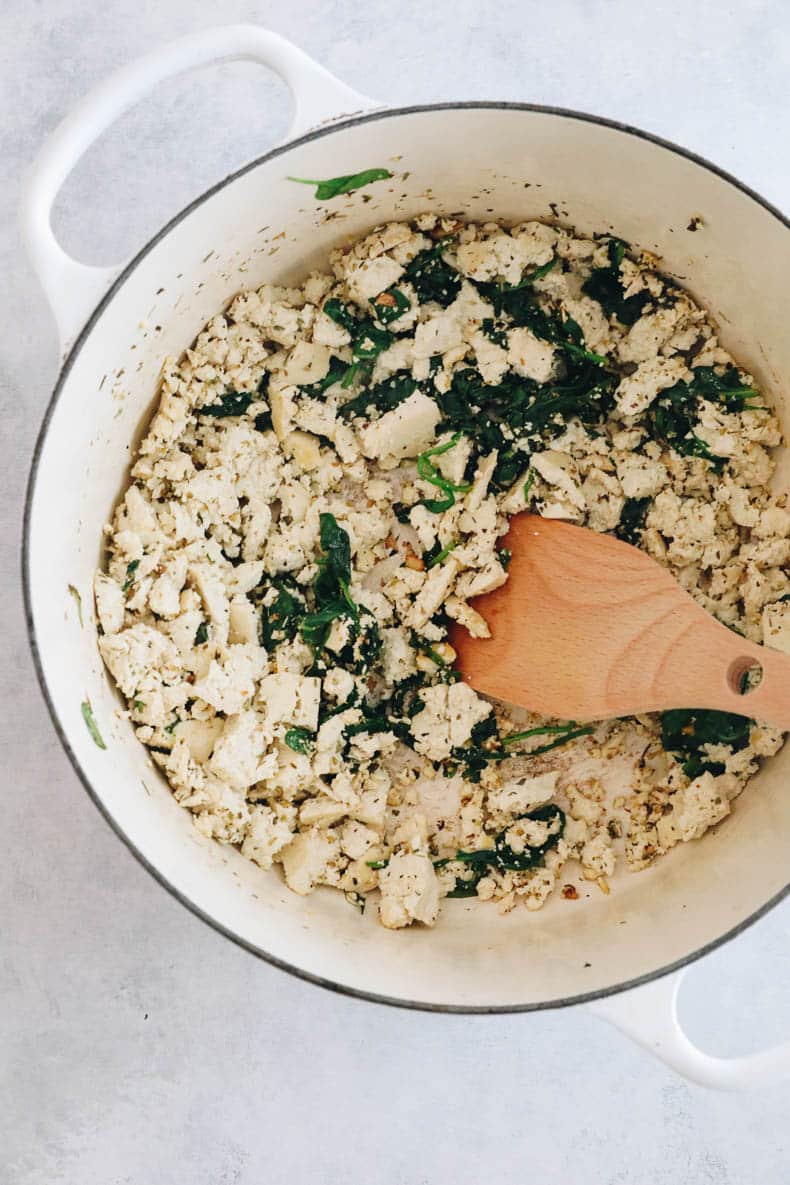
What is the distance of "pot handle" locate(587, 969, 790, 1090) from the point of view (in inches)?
56.4

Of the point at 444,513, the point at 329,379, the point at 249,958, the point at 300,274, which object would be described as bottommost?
the point at 249,958

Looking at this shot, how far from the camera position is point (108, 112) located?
4.55ft

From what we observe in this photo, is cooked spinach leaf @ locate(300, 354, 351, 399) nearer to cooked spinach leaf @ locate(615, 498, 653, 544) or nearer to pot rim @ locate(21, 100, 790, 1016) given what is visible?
pot rim @ locate(21, 100, 790, 1016)

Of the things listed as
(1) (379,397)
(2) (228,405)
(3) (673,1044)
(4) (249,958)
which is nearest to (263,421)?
(2) (228,405)

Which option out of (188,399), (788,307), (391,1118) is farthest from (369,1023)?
(788,307)

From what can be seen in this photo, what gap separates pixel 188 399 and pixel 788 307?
931 mm

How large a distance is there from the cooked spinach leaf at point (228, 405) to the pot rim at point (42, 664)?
1.10 ft

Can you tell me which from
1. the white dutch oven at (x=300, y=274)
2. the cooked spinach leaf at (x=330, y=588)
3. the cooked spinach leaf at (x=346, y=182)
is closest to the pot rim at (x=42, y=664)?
the white dutch oven at (x=300, y=274)

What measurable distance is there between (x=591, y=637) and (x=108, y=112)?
1.01m

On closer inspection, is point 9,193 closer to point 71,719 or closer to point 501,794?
point 71,719

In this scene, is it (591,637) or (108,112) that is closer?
(108,112)

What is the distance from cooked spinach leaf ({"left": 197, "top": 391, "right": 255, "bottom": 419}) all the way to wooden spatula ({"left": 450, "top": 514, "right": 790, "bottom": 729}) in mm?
485

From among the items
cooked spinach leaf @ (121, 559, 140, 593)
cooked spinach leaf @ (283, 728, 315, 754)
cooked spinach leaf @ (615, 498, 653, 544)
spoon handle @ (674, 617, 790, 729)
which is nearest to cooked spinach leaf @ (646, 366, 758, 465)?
cooked spinach leaf @ (615, 498, 653, 544)

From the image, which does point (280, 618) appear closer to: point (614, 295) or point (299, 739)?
point (299, 739)
